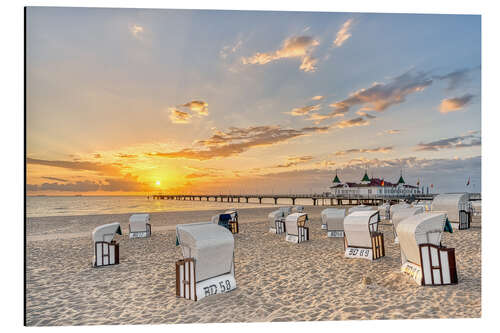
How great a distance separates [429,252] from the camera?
6.90m

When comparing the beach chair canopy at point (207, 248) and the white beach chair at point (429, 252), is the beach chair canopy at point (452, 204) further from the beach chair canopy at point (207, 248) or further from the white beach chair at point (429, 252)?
the beach chair canopy at point (207, 248)

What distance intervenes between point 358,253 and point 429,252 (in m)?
3.51

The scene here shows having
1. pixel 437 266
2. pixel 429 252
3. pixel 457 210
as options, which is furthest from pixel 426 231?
pixel 457 210

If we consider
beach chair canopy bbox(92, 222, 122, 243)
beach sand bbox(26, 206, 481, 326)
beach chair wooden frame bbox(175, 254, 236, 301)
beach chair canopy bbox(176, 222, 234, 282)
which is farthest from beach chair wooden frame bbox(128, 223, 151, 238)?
beach chair canopy bbox(176, 222, 234, 282)

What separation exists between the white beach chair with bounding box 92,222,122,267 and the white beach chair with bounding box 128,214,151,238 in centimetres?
629

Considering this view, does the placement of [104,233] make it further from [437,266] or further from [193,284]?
[437,266]

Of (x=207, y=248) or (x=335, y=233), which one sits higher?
(x=207, y=248)

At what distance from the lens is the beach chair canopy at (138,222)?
16.7m

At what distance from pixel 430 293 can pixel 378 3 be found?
310 inches

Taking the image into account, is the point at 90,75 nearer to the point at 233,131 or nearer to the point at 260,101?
the point at 260,101

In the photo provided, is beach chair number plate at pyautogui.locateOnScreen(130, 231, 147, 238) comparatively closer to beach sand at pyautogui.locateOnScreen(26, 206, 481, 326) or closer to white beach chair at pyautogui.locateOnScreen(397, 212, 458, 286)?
beach sand at pyautogui.locateOnScreen(26, 206, 481, 326)

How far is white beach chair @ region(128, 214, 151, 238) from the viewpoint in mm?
A: 16688
